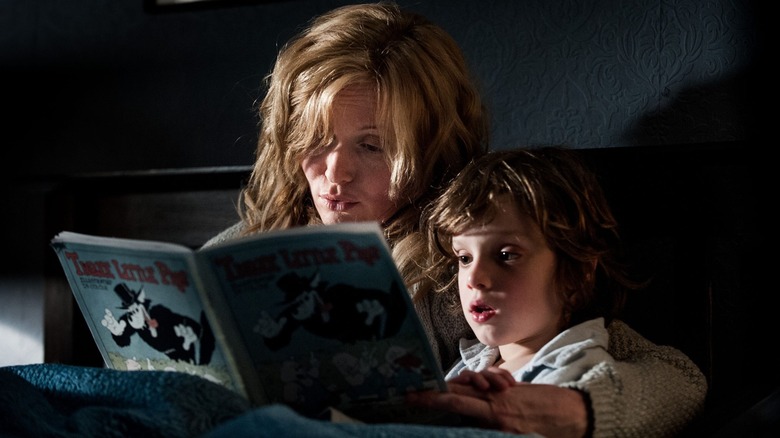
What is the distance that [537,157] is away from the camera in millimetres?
1176

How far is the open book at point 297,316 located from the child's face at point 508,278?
173mm

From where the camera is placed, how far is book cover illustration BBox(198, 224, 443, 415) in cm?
96

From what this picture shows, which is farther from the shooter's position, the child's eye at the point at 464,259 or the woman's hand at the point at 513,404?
the child's eye at the point at 464,259

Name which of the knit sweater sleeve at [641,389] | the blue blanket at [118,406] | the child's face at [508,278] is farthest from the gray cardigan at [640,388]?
the blue blanket at [118,406]

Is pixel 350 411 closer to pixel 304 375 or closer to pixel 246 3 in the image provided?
pixel 304 375

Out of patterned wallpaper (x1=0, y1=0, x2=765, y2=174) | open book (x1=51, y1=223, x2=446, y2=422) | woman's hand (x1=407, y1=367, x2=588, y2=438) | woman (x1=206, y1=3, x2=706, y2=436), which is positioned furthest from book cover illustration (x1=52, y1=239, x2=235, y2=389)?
patterned wallpaper (x1=0, y1=0, x2=765, y2=174)

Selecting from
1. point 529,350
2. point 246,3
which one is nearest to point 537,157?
point 529,350

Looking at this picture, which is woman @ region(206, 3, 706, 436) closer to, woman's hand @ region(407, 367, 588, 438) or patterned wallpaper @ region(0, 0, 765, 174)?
patterned wallpaper @ region(0, 0, 765, 174)

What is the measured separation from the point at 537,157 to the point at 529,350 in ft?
0.84

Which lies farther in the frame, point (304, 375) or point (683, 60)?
point (683, 60)

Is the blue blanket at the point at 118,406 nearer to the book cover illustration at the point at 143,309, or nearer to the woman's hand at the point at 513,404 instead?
the book cover illustration at the point at 143,309

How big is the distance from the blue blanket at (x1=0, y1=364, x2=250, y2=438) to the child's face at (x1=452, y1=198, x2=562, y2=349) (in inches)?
12.9

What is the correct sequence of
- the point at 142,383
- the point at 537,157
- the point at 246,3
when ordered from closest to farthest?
the point at 142,383 → the point at 537,157 → the point at 246,3

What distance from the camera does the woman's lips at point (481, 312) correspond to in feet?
3.73
